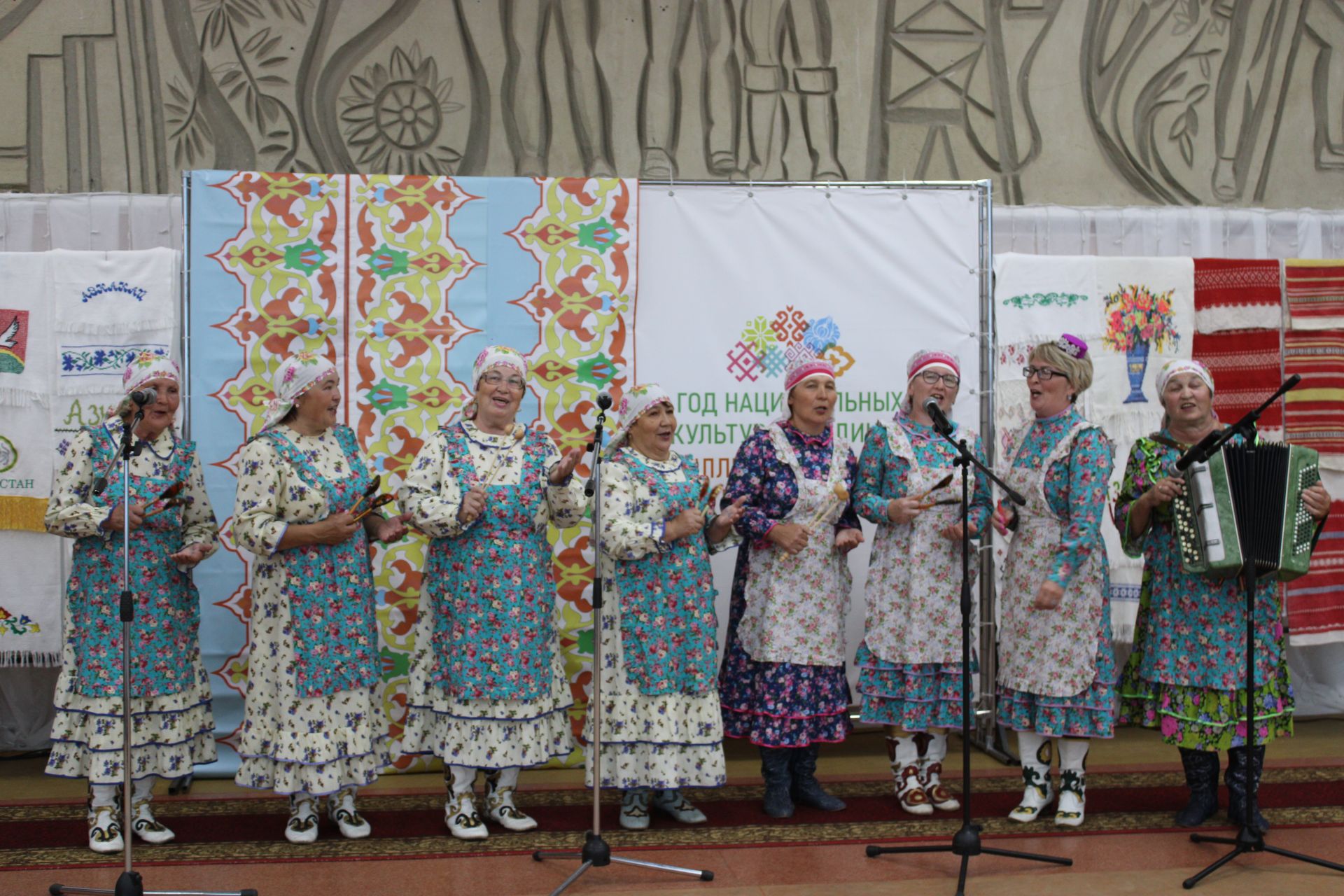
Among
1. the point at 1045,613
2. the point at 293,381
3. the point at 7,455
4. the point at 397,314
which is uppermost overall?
the point at 397,314

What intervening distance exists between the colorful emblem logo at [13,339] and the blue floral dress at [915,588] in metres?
3.71

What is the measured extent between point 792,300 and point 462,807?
8.54 ft

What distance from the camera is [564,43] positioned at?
636 centimetres

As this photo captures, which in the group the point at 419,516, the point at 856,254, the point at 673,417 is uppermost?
the point at 856,254

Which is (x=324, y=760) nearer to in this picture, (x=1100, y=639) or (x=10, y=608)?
(x=10, y=608)

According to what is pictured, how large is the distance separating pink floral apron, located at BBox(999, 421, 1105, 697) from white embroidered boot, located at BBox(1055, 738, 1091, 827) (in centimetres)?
26

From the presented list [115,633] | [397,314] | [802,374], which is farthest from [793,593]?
[115,633]

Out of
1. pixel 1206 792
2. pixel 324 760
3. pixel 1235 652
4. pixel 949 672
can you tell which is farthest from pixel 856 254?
pixel 324 760

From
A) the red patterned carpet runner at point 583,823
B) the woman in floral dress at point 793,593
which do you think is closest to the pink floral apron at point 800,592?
the woman in floral dress at point 793,593

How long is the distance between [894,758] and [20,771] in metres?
3.82

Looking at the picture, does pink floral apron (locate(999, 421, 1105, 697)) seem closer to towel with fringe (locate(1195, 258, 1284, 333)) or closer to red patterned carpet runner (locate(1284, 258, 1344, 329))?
towel with fringe (locate(1195, 258, 1284, 333))

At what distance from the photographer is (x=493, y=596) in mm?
4016

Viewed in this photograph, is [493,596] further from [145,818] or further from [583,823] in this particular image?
[145,818]

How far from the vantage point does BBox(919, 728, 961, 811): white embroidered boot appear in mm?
4391
